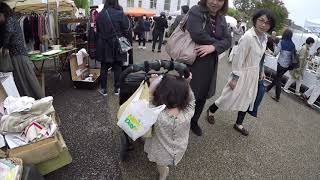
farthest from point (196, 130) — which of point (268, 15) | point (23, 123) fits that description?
point (23, 123)

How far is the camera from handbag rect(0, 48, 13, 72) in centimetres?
366

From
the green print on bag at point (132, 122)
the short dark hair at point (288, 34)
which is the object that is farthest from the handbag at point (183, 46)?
the short dark hair at point (288, 34)

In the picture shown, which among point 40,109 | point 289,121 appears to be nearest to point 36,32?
point 40,109

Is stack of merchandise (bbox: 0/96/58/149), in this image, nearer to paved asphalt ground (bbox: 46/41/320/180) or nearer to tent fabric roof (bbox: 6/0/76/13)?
paved asphalt ground (bbox: 46/41/320/180)

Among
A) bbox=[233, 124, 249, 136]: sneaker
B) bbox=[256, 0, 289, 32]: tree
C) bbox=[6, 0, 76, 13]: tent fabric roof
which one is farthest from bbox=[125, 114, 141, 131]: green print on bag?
bbox=[256, 0, 289, 32]: tree

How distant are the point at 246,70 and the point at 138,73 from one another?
1.67 metres

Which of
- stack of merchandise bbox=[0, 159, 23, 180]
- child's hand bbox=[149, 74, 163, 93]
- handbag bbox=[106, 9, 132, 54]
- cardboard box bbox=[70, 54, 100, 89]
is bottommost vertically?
cardboard box bbox=[70, 54, 100, 89]

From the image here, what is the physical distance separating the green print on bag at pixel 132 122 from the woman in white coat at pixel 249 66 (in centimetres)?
203

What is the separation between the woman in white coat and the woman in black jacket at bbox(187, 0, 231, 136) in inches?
15.1

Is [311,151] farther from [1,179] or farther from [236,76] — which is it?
[1,179]

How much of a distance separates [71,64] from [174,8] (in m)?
38.4

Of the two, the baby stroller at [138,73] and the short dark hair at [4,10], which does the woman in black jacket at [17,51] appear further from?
the baby stroller at [138,73]

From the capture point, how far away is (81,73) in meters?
6.05

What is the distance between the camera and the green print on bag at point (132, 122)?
88.4 inches
